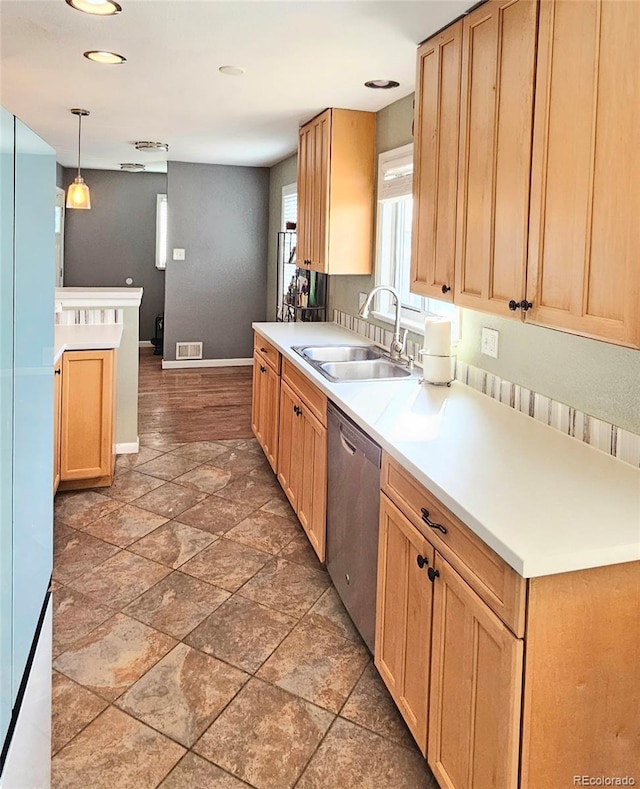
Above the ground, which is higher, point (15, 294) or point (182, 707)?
point (15, 294)

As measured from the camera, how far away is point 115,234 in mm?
8789

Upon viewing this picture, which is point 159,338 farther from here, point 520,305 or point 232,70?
point 520,305

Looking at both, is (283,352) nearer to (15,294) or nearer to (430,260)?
(430,260)

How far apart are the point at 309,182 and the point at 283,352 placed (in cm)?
133

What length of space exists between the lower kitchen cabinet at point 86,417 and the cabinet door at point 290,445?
101 centimetres

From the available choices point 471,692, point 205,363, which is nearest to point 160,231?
point 205,363

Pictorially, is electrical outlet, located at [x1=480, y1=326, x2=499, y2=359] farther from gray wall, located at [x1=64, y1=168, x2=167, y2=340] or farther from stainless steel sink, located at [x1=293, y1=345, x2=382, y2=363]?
gray wall, located at [x1=64, y1=168, x2=167, y2=340]

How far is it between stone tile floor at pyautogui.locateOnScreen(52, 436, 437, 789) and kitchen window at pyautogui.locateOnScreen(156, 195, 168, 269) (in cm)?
575

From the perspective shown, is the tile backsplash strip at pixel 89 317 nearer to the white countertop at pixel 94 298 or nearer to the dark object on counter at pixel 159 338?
the white countertop at pixel 94 298

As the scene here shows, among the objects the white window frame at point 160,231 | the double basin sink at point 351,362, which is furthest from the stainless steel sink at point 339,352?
the white window frame at point 160,231

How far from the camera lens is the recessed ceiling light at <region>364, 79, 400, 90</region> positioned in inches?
130

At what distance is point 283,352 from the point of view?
12.0 feet

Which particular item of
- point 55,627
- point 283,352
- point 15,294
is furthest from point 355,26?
point 55,627

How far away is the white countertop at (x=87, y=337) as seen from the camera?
3.80 metres
